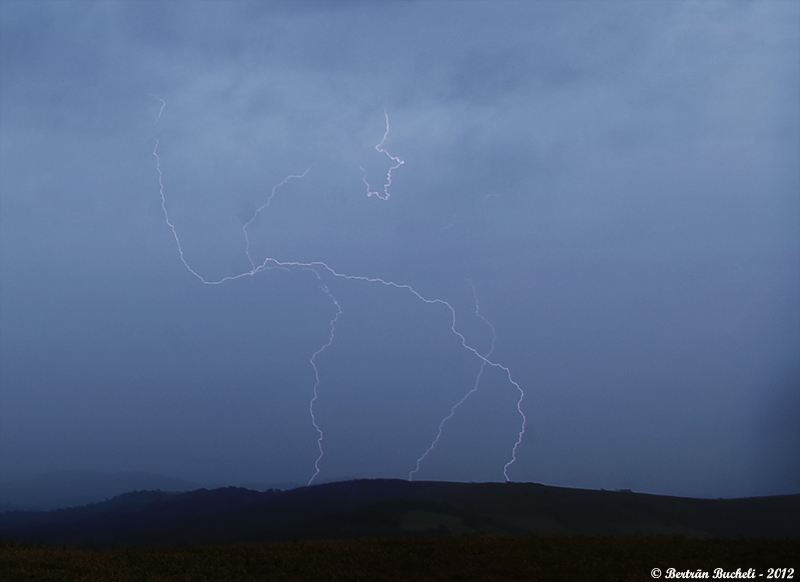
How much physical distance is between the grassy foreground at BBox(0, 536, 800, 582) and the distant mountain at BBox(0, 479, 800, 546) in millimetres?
9510

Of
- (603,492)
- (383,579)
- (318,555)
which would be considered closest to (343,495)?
(603,492)

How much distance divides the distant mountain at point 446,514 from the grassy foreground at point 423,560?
31.2 feet

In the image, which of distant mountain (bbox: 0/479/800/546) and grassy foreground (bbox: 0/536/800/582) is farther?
distant mountain (bbox: 0/479/800/546)

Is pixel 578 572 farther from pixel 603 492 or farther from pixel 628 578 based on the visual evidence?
pixel 603 492

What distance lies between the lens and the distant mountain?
28.7 metres

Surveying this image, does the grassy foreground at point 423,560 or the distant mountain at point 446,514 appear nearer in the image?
the grassy foreground at point 423,560

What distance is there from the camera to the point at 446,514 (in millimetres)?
34062

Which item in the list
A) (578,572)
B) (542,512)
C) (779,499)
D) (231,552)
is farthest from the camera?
(542,512)

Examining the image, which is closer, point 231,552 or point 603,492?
point 231,552

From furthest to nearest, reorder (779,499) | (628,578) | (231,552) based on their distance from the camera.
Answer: (779,499), (231,552), (628,578)

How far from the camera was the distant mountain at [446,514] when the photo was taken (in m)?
28.7

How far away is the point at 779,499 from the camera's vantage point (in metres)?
29.8

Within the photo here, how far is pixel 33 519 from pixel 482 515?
5223 centimetres

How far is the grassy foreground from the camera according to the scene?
1109 centimetres
